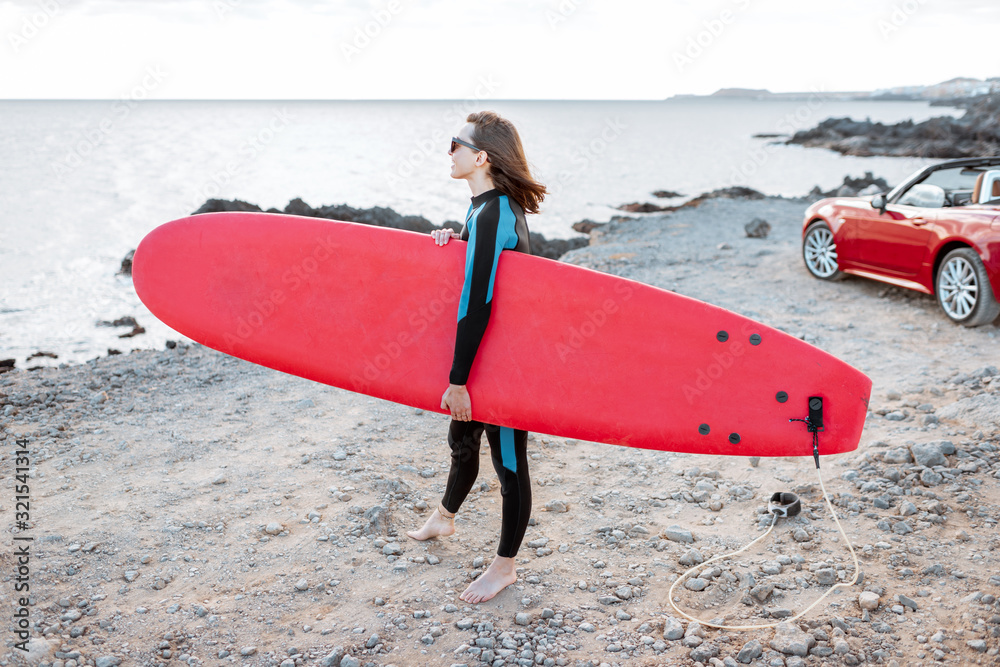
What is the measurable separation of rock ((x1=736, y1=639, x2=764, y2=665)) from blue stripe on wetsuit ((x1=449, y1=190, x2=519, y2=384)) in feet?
4.60

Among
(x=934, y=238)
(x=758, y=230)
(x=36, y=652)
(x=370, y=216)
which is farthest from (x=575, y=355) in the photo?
(x=370, y=216)

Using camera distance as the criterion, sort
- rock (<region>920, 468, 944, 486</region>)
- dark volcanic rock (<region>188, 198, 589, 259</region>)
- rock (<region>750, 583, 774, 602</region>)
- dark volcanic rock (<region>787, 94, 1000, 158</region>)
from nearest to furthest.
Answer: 1. rock (<region>750, 583, 774, 602</region>)
2. rock (<region>920, 468, 944, 486</region>)
3. dark volcanic rock (<region>188, 198, 589, 259</region>)
4. dark volcanic rock (<region>787, 94, 1000, 158</region>)

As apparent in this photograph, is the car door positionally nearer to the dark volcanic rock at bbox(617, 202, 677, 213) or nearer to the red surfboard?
the red surfboard

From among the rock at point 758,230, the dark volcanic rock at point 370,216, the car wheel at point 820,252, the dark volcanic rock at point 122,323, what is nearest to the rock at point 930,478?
the car wheel at point 820,252

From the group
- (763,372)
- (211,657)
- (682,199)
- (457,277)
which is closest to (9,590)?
(211,657)

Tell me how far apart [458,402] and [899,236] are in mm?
6024

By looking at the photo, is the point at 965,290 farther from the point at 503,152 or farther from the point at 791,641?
the point at 503,152

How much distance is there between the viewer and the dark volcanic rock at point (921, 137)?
1357 inches

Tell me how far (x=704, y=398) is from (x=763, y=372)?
0.93ft

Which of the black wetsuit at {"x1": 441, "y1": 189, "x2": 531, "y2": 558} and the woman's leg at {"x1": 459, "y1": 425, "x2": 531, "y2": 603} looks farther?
the woman's leg at {"x1": 459, "y1": 425, "x2": 531, "y2": 603}

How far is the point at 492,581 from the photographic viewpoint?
279 centimetres

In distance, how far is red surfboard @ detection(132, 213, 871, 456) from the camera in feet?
9.69

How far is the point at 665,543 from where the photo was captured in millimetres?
3168

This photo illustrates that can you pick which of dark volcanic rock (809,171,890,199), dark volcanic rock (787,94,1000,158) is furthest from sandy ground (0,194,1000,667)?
dark volcanic rock (787,94,1000,158)
